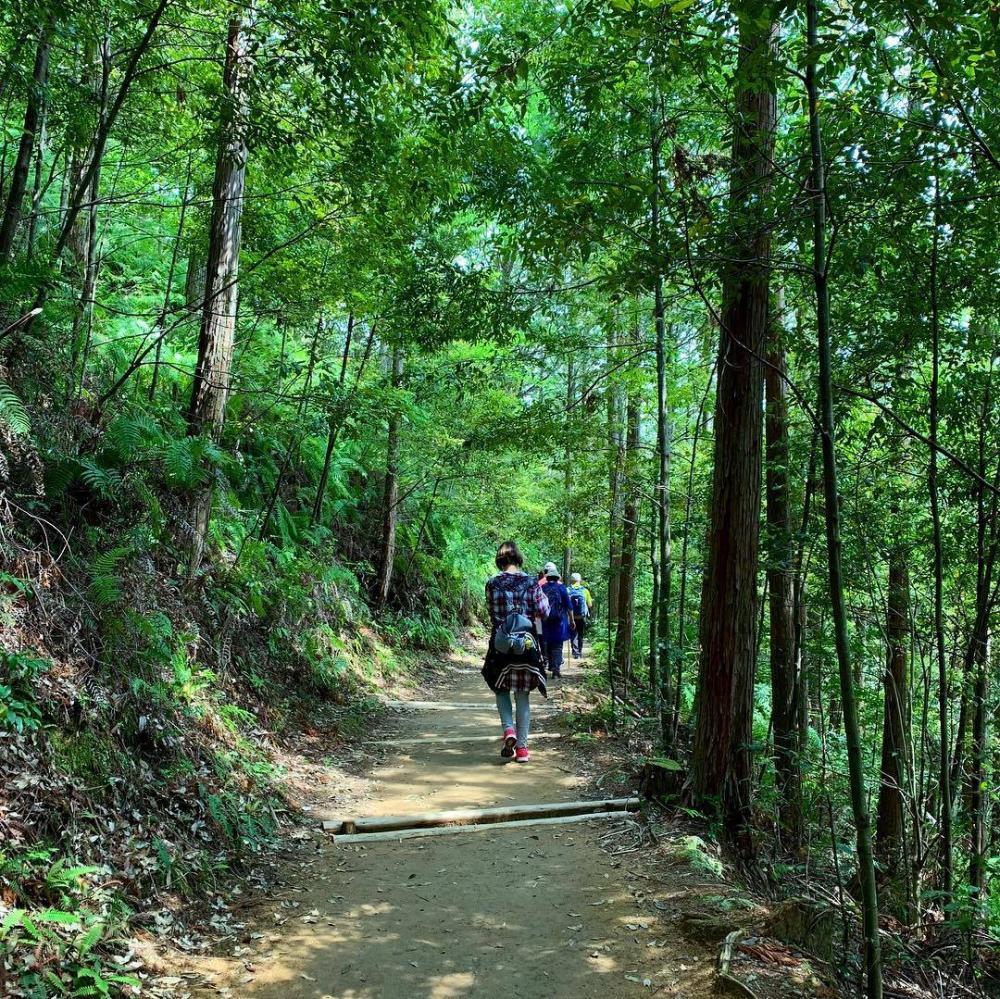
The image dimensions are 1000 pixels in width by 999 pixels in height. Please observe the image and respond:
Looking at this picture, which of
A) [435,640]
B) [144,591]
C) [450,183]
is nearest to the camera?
[144,591]

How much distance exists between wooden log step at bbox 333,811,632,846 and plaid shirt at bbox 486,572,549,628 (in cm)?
206

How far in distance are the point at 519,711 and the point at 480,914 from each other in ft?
10.4

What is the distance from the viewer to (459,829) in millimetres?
5426

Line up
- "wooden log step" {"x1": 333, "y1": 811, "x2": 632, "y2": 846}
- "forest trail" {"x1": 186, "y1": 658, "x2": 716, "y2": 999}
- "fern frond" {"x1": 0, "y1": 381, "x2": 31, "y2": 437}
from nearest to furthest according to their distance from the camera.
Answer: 1. "forest trail" {"x1": 186, "y1": 658, "x2": 716, "y2": 999}
2. "fern frond" {"x1": 0, "y1": 381, "x2": 31, "y2": 437}
3. "wooden log step" {"x1": 333, "y1": 811, "x2": 632, "y2": 846}

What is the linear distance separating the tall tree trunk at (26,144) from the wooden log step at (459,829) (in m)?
5.20

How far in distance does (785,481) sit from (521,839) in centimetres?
434

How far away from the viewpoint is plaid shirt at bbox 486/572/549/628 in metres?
7.18

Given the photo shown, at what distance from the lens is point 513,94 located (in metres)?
4.96

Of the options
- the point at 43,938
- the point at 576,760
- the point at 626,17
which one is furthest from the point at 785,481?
the point at 43,938

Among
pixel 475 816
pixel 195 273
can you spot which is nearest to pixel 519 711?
pixel 475 816

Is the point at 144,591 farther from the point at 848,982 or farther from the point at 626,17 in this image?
the point at 848,982

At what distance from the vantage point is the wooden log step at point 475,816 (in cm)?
538

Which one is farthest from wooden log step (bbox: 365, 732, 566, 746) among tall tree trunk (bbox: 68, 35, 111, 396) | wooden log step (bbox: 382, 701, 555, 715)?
tall tree trunk (bbox: 68, 35, 111, 396)

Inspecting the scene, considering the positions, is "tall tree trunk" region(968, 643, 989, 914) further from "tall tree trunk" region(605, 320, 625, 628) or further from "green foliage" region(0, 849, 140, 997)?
"green foliage" region(0, 849, 140, 997)
